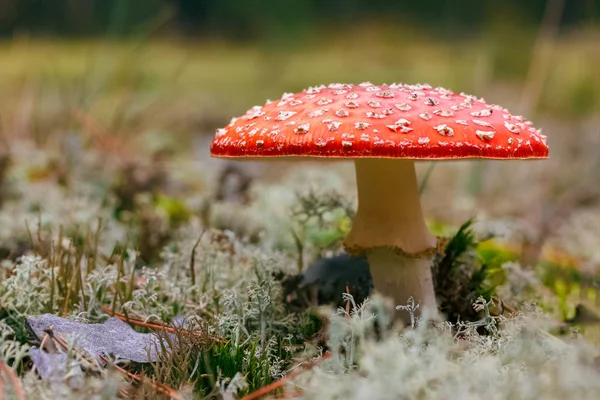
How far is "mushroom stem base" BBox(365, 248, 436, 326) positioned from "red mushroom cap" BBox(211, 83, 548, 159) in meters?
0.49

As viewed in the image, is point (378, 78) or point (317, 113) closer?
point (317, 113)

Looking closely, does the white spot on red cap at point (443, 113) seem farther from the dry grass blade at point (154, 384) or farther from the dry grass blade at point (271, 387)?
the dry grass blade at point (154, 384)

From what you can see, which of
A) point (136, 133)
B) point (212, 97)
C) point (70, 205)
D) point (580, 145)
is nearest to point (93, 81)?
point (136, 133)

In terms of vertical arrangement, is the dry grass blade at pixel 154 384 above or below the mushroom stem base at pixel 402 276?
below

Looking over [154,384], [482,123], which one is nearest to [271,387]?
[154,384]

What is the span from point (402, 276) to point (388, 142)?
0.61 metres

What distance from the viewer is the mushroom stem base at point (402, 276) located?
1.88 metres

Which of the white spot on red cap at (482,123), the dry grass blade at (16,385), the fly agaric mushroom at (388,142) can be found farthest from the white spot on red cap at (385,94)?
the dry grass blade at (16,385)

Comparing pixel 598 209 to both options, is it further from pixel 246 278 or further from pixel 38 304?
pixel 38 304

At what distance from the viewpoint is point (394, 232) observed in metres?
1.84

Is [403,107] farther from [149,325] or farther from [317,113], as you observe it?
[149,325]

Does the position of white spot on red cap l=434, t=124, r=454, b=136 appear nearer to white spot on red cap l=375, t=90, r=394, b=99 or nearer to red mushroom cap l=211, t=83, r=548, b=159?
red mushroom cap l=211, t=83, r=548, b=159

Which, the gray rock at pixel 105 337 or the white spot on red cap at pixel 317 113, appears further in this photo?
the white spot on red cap at pixel 317 113

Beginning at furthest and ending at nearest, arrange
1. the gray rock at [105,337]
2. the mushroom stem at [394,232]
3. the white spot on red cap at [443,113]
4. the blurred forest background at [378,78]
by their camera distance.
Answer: the blurred forest background at [378,78] < the mushroom stem at [394,232] < the white spot on red cap at [443,113] < the gray rock at [105,337]
